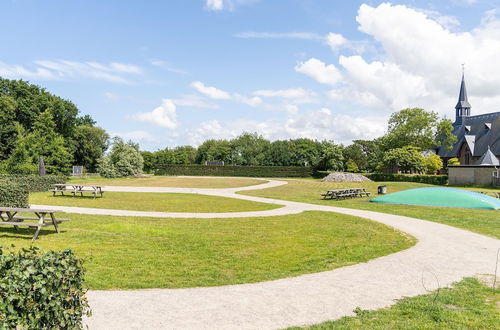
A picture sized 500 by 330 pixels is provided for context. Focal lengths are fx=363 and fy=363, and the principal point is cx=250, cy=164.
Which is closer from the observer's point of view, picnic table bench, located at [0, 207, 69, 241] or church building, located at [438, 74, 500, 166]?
picnic table bench, located at [0, 207, 69, 241]

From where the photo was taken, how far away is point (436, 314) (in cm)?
560

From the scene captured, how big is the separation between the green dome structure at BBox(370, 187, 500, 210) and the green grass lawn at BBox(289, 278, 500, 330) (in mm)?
16698

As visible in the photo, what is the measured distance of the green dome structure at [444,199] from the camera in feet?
69.9

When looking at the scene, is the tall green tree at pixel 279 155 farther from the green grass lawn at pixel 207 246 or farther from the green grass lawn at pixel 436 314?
the green grass lawn at pixel 436 314

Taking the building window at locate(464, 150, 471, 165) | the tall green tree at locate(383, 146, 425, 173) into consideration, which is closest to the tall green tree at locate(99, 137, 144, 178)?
the tall green tree at locate(383, 146, 425, 173)

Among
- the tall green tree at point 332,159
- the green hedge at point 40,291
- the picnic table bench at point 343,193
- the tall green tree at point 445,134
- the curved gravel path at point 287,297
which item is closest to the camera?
the green hedge at point 40,291

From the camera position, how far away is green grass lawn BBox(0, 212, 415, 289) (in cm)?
768

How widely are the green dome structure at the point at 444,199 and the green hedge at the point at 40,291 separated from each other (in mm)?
21851

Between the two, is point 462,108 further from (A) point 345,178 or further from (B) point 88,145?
(B) point 88,145

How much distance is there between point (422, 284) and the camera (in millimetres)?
7199

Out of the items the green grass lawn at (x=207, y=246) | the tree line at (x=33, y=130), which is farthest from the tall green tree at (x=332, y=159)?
the green grass lawn at (x=207, y=246)

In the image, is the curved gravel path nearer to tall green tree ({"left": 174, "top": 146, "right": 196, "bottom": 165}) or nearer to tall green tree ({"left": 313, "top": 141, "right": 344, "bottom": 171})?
tall green tree ({"left": 313, "top": 141, "right": 344, "bottom": 171})

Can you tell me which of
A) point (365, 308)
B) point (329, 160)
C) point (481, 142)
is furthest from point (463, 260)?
point (481, 142)

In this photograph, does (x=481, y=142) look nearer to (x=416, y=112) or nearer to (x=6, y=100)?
(x=416, y=112)
